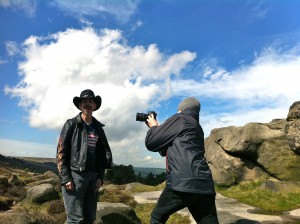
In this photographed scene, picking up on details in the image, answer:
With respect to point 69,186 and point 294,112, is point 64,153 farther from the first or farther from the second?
point 294,112

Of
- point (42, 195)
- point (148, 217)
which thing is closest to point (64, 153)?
point (148, 217)

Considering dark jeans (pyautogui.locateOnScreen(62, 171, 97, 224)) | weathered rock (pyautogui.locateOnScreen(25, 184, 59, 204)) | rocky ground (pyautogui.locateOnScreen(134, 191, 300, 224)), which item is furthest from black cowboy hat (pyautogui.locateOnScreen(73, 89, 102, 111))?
weathered rock (pyautogui.locateOnScreen(25, 184, 59, 204))

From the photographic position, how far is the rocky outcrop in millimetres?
21331

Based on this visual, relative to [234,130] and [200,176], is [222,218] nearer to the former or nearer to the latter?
[200,176]

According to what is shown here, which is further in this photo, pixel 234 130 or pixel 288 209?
pixel 234 130

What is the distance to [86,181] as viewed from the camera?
286 inches

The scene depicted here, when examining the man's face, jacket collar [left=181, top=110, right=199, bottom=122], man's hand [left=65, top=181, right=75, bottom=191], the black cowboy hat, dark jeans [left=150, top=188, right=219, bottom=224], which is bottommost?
dark jeans [left=150, top=188, right=219, bottom=224]

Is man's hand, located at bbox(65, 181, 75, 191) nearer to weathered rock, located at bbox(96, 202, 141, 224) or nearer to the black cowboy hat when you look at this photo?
the black cowboy hat

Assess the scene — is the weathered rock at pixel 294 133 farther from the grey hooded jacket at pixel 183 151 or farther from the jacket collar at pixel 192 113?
the grey hooded jacket at pixel 183 151

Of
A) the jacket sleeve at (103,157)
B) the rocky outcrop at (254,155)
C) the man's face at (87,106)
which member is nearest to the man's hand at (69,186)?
the jacket sleeve at (103,157)

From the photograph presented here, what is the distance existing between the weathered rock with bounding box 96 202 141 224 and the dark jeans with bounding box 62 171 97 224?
13.7 ft

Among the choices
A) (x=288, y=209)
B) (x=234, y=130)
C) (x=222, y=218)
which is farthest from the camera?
(x=234, y=130)

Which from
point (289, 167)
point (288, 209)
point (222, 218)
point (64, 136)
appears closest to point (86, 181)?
point (64, 136)

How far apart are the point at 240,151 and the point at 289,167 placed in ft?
11.3
